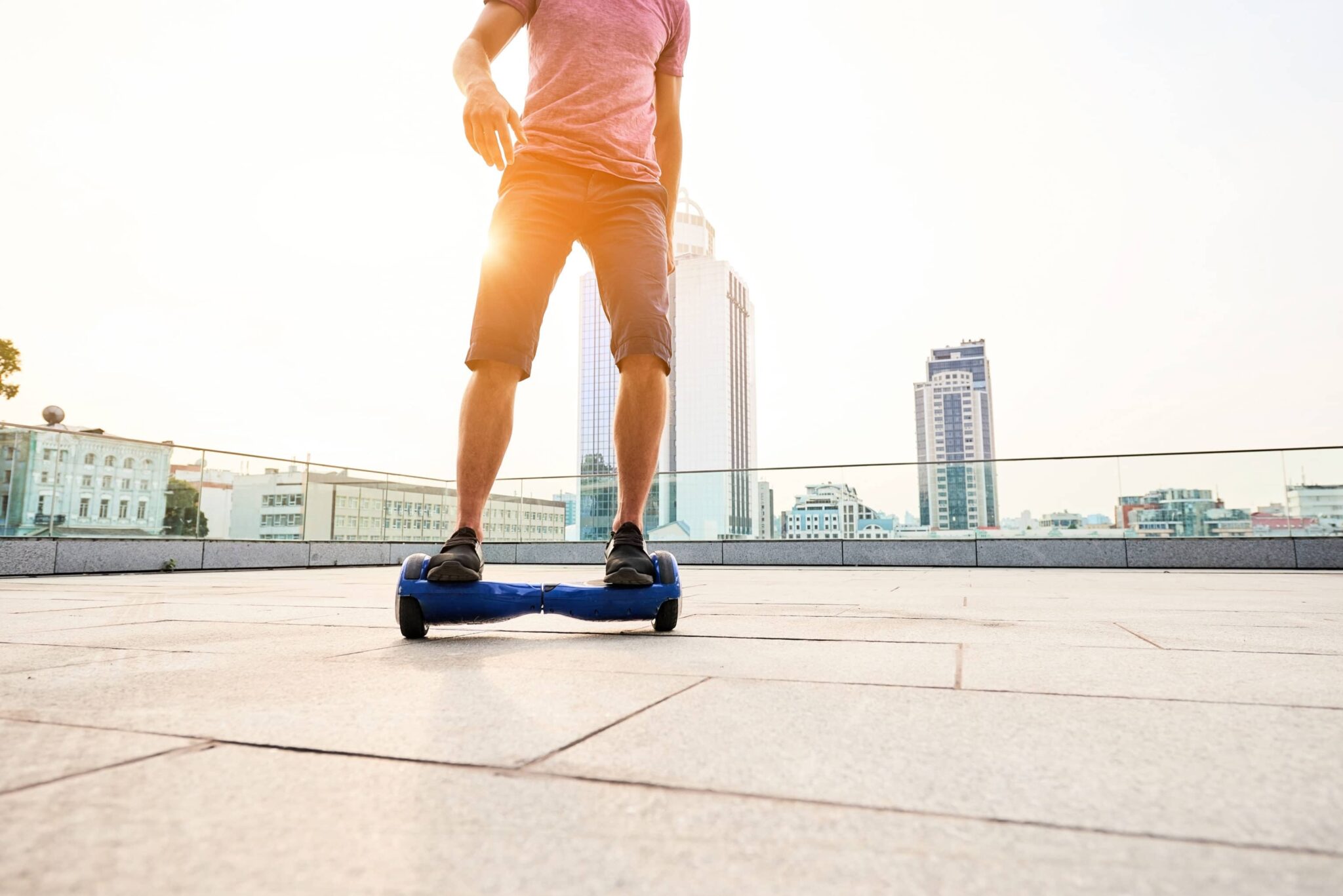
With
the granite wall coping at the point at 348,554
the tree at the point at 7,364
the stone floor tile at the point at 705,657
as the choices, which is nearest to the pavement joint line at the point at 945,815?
the stone floor tile at the point at 705,657

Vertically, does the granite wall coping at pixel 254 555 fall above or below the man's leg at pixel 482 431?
below

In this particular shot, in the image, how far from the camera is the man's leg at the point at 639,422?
2096 mm

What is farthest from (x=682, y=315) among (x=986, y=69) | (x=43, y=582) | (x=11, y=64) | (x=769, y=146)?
(x=43, y=582)

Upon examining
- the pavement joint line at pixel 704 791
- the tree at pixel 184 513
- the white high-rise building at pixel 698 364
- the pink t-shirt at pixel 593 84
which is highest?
the white high-rise building at pixel 698 364

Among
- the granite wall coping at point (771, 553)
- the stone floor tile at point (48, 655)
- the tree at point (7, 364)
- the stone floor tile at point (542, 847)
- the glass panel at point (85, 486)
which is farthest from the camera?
the tree at point (7, 364)

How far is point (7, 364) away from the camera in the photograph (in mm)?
18656

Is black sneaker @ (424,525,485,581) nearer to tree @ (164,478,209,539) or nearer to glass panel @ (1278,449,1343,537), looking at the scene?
tree @ (164,478,209,539)

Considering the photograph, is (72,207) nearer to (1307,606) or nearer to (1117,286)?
Result: (1307,606)

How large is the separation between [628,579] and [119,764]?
4.02ft

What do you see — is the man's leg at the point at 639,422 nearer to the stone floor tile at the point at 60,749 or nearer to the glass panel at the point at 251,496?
the stone floor tile at the point at 60,749

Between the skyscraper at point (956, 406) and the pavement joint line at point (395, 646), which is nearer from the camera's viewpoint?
the pavement joint line at point (395, 646)

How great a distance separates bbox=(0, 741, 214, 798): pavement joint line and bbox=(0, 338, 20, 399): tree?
79.9 ft

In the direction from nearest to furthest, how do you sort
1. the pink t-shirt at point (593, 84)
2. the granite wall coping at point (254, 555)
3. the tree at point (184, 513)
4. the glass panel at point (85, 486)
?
the pink t-shirt at point (593, 84) → the glass panel at point (85, 486) → the tree at point (184, 513) → the granite wall coping at point (254, 555)

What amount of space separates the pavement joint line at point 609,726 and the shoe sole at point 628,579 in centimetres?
69
